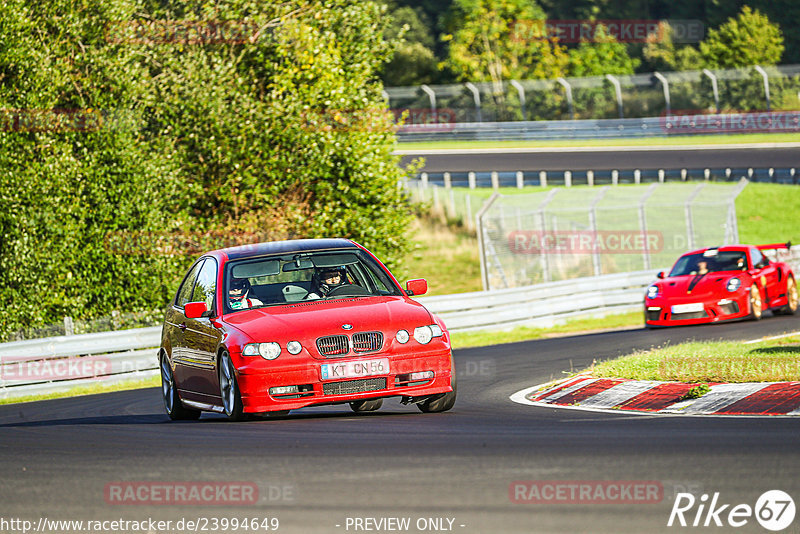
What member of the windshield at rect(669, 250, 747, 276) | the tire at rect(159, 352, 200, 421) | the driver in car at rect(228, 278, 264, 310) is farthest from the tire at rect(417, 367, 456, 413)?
the windshield at rect(669, 250, 747, 276)

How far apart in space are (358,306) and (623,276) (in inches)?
678

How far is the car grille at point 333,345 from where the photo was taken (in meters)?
9.13

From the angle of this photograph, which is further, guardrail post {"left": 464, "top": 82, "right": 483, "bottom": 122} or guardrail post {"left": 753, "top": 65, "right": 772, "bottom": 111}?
guardrail post {"left": 464, "top": 82, "right": 483, "bottom": 122}

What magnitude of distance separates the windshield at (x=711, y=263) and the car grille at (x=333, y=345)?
43.7ft

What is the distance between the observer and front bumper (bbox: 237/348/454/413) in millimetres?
9094

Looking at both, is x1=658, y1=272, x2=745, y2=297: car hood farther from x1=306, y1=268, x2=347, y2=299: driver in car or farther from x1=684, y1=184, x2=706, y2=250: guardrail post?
x1=306, y1=268, x2=347, y2=299: driver in car

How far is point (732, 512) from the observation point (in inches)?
211

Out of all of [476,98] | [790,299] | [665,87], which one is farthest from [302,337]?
[476,98]

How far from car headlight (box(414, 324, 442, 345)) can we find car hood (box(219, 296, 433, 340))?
1.6 inches

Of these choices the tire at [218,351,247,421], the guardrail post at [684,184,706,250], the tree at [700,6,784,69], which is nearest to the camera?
the tire at [218,351,247,421]

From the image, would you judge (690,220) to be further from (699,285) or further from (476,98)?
(476,98)

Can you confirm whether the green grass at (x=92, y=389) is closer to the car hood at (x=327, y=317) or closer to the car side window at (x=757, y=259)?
the car hood at (x=327, y=317)

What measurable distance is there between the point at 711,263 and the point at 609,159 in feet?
91.1

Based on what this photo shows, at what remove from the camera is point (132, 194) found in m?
21.8
